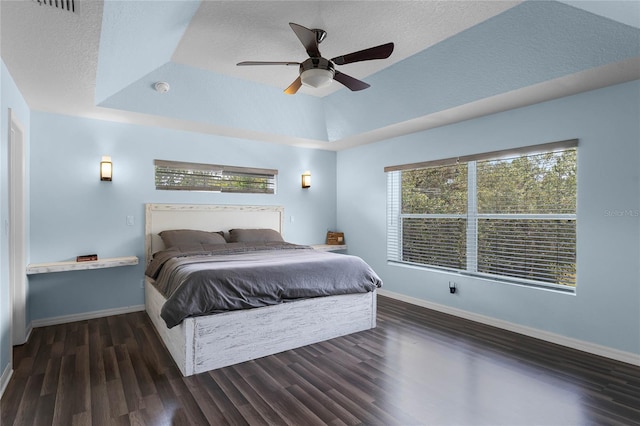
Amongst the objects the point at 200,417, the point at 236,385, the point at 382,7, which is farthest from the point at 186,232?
the point at 382,7

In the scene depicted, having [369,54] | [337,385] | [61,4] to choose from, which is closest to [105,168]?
[61,4]

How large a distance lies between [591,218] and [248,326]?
10.4 ft

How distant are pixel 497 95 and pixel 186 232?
3754mm

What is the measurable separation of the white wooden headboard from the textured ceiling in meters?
→ 1.08

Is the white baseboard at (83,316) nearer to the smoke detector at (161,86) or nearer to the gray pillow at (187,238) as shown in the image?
the gray pillow at (187,238)

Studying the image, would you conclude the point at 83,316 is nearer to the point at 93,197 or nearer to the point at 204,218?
the point at 93,197

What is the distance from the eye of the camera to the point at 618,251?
9.60ft

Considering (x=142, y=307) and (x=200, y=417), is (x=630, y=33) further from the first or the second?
(x=142, y=307)

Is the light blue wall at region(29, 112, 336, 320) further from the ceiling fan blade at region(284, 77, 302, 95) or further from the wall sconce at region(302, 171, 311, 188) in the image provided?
the ceiling fan blade at region(284, 77, 302, 95)

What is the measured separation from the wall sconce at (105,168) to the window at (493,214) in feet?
11.9

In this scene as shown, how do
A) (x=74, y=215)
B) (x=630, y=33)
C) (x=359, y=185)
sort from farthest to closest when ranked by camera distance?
(x=359, y=185) → (x=74, y=215) → (x=630, y=33)

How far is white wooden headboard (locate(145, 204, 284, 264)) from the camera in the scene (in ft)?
14.2

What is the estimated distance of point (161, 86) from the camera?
12.2 ft

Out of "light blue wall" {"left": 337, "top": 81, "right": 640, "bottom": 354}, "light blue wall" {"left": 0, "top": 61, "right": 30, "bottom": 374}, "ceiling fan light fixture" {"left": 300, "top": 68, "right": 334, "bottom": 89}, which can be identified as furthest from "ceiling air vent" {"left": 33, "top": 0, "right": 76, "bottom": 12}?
"light blue wall" {"left": 337, "top": 81, "right": 640, "bottom": 354}
